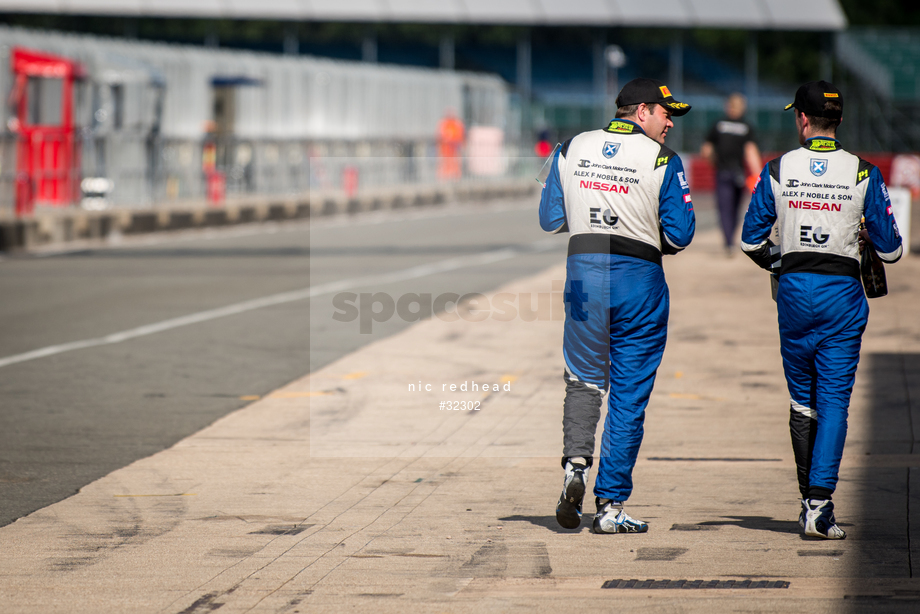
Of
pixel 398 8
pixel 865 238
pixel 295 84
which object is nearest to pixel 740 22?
pixel 398 8

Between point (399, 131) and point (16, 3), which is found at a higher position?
point (16, 3)

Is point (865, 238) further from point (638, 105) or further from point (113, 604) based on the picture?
point (113, 604)

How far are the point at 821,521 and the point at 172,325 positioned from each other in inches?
311

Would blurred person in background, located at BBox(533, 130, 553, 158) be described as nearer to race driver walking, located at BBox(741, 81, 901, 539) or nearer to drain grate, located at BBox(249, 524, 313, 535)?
race driver walking, located at BBox(741, 81, 901, 539)

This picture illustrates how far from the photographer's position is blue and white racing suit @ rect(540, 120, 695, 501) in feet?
17.3

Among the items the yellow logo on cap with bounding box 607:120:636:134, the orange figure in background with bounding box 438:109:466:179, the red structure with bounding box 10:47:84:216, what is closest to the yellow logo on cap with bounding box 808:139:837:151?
the yellow logo on cap with bounding box 607:120:636:134

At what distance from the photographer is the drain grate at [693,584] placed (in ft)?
15.0

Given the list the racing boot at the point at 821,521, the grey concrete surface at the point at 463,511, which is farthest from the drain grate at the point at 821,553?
the racing boot at the point at 821,521

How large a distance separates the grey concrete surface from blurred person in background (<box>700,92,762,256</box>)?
6.82 m

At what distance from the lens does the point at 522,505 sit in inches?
229

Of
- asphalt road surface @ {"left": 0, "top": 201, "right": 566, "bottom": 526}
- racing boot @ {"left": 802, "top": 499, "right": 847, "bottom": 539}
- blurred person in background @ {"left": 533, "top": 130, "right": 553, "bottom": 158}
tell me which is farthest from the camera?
blurred person in background @ {"left": 533, "top": 130, "right": 553, "bottom": 158}

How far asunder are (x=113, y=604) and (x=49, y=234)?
56.9 feet

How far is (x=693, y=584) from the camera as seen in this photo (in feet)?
15.1

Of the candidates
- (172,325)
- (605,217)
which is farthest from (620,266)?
(172,325)
